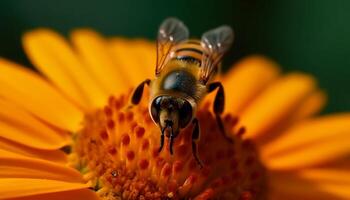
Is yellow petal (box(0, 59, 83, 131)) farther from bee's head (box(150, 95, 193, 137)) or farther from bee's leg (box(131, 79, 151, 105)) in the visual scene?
bee's head (box(150, 95, 193, 137))

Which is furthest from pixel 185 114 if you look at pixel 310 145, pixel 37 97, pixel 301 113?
pixel 301 113

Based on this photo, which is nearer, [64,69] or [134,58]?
[64,69]

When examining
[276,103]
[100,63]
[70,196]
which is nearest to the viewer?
[70,196]

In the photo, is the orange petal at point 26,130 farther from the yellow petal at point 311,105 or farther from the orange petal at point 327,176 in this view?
the yellow petal at point 311,105

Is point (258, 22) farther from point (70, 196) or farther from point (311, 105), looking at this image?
point (70, 196)

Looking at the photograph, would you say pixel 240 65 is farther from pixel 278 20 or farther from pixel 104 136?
pixel 104 136

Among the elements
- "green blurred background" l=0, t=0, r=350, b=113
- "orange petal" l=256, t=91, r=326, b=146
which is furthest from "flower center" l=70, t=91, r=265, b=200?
"green blurred background" l=0, t=0, r=350, b=113

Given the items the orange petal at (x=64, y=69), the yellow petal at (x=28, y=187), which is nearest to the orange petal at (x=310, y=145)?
the orange petal at (x=64, y=69)
